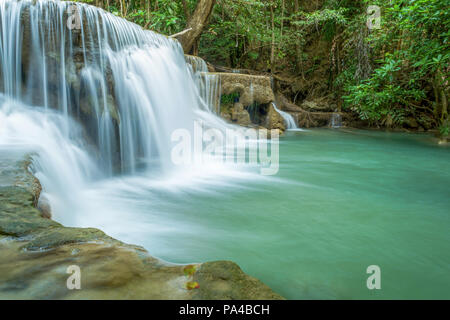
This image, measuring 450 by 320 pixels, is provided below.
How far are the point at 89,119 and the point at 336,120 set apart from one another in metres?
11.3

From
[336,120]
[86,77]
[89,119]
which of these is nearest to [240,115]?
[336,120]

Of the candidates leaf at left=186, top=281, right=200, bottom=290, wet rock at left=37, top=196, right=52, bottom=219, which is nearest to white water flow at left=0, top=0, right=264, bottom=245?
wet rock at left=37, top=196, right=52, bottom=219

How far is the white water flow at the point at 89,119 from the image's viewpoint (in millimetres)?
3262

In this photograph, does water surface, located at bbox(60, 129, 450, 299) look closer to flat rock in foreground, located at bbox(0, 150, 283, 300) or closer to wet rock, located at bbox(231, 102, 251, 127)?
flat rock in foreground, located at bbox(0, 150, 283, 300)

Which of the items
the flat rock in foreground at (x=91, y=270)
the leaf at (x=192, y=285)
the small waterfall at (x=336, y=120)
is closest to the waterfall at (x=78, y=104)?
the flat rock in foreground at (x=91, y=270)

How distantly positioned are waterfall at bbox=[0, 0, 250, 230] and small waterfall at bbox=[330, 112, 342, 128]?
941 centimetres

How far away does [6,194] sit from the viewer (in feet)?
6.26

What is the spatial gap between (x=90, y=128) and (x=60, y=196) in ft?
5.86

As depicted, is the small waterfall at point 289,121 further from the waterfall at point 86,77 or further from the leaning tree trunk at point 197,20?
the waterfall at point 86,77

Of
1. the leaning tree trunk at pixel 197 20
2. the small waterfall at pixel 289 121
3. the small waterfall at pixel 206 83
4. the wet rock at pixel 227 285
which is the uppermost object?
the leaning tree trunk at pixel 197 20

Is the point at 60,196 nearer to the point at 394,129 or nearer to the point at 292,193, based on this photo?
the point at 292,193

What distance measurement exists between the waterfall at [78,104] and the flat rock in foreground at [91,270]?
4.21 ft

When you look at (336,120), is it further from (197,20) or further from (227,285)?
(227,285)

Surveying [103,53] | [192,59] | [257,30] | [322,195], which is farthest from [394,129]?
[103,53]
